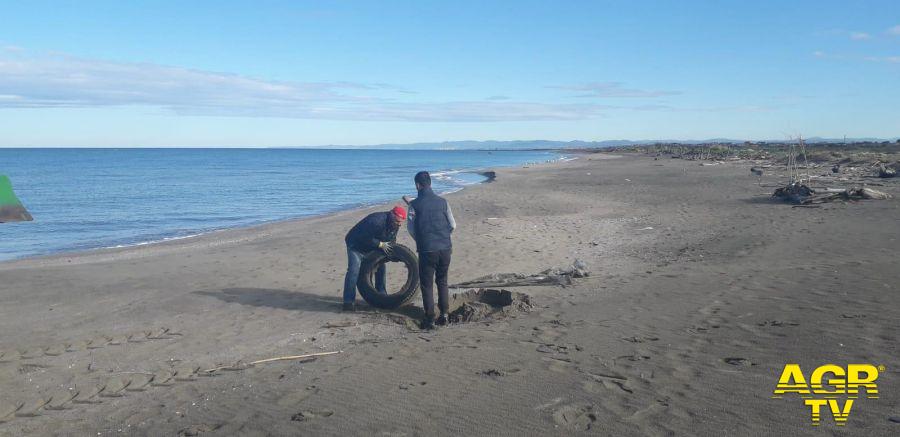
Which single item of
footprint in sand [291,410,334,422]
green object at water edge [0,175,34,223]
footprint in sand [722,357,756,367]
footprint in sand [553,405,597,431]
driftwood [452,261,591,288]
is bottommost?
driftwood [452,261,591,288]

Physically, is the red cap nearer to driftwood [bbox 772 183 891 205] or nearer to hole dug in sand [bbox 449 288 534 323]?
hole dug in sand [bbox 449 288 534 323]

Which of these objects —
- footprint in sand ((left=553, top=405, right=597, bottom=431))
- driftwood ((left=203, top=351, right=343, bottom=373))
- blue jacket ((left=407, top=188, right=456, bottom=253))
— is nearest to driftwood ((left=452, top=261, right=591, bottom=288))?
blue jacket ((left=407, top=188, right=456, bottom=253))

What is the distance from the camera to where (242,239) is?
16.5m

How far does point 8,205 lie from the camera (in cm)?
474

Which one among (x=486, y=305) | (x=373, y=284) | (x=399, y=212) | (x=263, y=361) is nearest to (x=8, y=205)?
(x=263, y=361)

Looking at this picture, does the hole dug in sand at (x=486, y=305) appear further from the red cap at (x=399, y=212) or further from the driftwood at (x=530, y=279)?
the red cap at (x=399, y=212)

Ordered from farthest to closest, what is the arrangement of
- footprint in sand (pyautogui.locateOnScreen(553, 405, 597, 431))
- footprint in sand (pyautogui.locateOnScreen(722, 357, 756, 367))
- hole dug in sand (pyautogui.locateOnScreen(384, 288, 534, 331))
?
hole dug in sand (pyautogui.locateOnScreen(384, 288, 534, 331)), footprint in sand (pyautogui.locateOnScreen(722, 357, 756, 367)), footprint in sand (pyautogui.locateOnScreen(553, 405, 597, 431))

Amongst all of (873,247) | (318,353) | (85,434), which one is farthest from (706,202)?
(85,434)

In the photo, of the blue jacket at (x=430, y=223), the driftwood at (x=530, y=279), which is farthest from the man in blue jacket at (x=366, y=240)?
the driftwood at (x=530, y=279)

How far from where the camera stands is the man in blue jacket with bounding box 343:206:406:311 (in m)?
7.97

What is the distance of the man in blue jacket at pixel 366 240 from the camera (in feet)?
26.1

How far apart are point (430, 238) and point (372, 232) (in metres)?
1.23

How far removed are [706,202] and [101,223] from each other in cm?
1997

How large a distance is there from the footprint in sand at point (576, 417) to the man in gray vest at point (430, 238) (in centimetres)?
289
